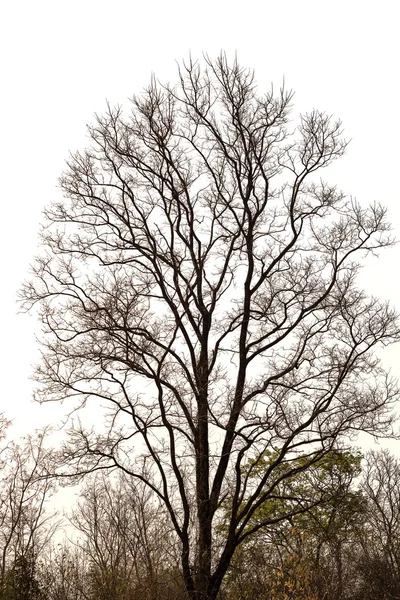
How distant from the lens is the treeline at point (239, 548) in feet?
45.1

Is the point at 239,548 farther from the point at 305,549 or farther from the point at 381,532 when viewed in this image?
the point at 381,532

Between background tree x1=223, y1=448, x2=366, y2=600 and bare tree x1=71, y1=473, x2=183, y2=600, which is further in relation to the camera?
bare tree x1=71, y1=473, x2=183, y2=600

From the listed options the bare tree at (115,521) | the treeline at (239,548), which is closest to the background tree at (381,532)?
the treeline at (239,548)

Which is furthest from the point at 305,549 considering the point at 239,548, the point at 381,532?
the point at 381,532

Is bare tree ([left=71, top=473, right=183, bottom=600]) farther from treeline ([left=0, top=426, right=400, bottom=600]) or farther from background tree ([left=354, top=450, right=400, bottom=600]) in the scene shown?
background tree ([left=354, top=450, right=400, bottom=600])

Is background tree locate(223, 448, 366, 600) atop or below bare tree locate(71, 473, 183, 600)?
below

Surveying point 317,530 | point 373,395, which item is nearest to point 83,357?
point 373,395

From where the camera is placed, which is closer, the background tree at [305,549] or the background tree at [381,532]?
the background tree at [305,549]

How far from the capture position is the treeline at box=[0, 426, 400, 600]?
13.7 meters

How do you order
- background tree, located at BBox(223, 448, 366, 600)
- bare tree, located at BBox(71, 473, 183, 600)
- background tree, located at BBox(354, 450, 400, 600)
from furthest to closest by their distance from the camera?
bare tree, located at BBox(71, 473, 183, 600), background tree, located at BBox(354, 450, 400, 600), background tree, located at BBox(223, 448, 366, 600)

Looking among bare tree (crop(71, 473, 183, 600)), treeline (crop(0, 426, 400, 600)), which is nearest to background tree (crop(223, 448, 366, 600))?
treeline (crop(0, 426, 400, 600))

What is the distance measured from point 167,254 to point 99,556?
642 inches

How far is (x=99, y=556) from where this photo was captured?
87.4 feet

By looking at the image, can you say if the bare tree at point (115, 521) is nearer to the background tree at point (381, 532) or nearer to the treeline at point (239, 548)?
the treeline at point (239, 548)
